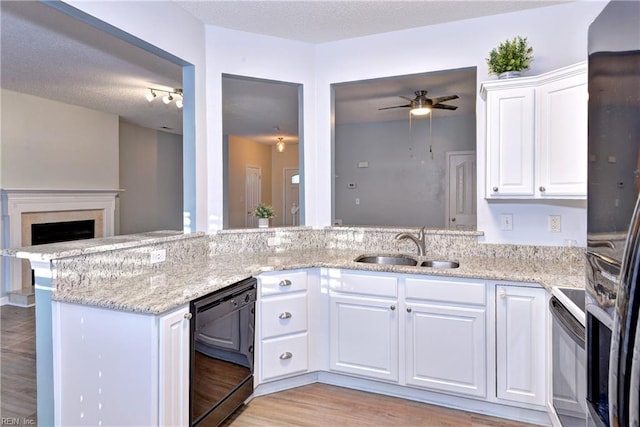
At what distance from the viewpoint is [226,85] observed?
172 inches

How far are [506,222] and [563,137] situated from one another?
0.73m

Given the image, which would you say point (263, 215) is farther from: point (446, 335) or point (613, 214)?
point (613, 214)

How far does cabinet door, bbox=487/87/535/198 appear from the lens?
2.37 m

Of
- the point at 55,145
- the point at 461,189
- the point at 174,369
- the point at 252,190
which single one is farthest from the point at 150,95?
the point at 461,189

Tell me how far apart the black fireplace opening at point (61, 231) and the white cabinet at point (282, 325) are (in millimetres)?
4220

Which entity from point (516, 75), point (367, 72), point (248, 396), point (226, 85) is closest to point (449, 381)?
point (248, 396)

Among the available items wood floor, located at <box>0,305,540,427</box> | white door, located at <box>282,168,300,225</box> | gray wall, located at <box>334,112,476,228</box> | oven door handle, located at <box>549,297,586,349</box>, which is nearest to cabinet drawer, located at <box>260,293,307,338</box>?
wood floor, located at <box>0,305,540,427</box>

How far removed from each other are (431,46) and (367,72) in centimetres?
55

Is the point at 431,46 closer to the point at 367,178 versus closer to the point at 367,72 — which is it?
the point at 367,72

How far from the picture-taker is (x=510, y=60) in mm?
2457

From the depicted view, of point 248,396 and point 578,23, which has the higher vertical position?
point 578,23

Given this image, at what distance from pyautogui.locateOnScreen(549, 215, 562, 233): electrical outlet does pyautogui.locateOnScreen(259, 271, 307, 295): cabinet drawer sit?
70.5 inches

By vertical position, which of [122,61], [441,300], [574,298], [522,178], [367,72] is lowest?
[441,300]

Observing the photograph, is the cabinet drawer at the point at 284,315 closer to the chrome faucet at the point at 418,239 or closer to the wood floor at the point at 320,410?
the wood floor at the point at 320,410
